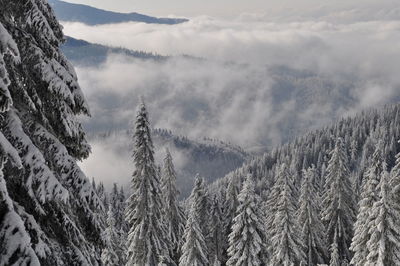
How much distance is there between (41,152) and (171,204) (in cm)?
3476

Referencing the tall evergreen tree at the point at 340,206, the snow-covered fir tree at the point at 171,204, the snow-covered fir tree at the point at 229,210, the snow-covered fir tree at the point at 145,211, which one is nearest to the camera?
the snow-covered fir tree at the point at 145,211

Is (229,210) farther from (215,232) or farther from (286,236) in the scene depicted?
(286,236)

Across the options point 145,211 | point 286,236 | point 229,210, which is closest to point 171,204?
point 229,210

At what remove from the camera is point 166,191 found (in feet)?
134

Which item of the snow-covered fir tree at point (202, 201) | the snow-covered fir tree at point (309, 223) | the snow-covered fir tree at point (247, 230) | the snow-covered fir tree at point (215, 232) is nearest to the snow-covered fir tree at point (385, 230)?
the snow-covered fir tree at point (247, 230)

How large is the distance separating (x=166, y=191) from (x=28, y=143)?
1357 inches

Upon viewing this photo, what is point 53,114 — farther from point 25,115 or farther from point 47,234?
point 47,234

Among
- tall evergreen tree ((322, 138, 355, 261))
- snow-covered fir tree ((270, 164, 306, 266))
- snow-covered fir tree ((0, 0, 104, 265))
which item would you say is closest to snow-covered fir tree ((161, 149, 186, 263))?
snow-covered fir tree ((270, 164, 306, 266))

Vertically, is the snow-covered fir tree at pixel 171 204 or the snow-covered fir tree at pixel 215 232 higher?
the snow-covered fir tree at pixel 171 204

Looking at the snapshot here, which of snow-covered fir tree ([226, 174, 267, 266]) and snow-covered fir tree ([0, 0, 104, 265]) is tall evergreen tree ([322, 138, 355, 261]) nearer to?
snow-covered fir tree ([226, 174, 267, 266])

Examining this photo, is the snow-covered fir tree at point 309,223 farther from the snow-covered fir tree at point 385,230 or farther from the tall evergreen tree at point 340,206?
the snow-covered fir tree at point 385,230

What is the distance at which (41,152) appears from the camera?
758cm

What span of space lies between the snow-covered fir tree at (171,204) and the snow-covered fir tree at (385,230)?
18089 millimetres

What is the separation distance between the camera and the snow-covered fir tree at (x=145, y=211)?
93.1 ft
